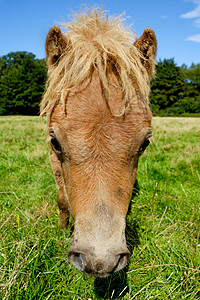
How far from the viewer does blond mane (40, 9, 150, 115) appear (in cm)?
203

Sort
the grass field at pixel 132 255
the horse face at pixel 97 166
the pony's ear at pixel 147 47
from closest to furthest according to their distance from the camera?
1. the horse face at pixel 97 166
2. the grass field at pixel 132 255
3. the pony's ear at pixel 147 47

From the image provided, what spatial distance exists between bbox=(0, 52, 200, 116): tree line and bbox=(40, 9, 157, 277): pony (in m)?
36.2

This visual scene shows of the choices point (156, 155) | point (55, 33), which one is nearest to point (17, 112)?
point (156, 155)

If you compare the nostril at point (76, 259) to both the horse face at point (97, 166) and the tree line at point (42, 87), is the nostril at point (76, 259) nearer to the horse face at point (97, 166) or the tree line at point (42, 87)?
the horse face at point (97, 166)

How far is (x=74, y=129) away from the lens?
1.84 m

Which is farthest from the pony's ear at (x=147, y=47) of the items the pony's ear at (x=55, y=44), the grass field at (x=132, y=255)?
the grass field at (x=132, y=255)

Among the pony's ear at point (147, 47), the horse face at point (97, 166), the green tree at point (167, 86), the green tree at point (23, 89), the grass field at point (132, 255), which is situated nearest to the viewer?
the horse face at point (97, 166)

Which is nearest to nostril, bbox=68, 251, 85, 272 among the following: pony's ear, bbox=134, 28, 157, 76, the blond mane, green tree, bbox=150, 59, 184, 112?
the blond mane

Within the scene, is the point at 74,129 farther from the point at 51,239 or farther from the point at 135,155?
the point at 51,239

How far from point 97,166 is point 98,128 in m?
0.33

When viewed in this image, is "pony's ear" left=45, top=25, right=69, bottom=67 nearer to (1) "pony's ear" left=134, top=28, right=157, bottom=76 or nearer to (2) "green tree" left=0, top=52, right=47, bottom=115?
(1) "pony's ear" left=134, top=28, right=157, bottom=76

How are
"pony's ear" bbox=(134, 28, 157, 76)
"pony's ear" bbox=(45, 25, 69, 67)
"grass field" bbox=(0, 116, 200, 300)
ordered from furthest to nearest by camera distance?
"pony's ear" bbox=(134, 28, 157, 76) < "pony's ear" bbox=(45, 25, 69, 67) < "grass field" bbox=(0, 116, 200, 300)

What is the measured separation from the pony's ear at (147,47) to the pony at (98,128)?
1 centimetres

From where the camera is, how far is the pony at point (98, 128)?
155 centimetres
